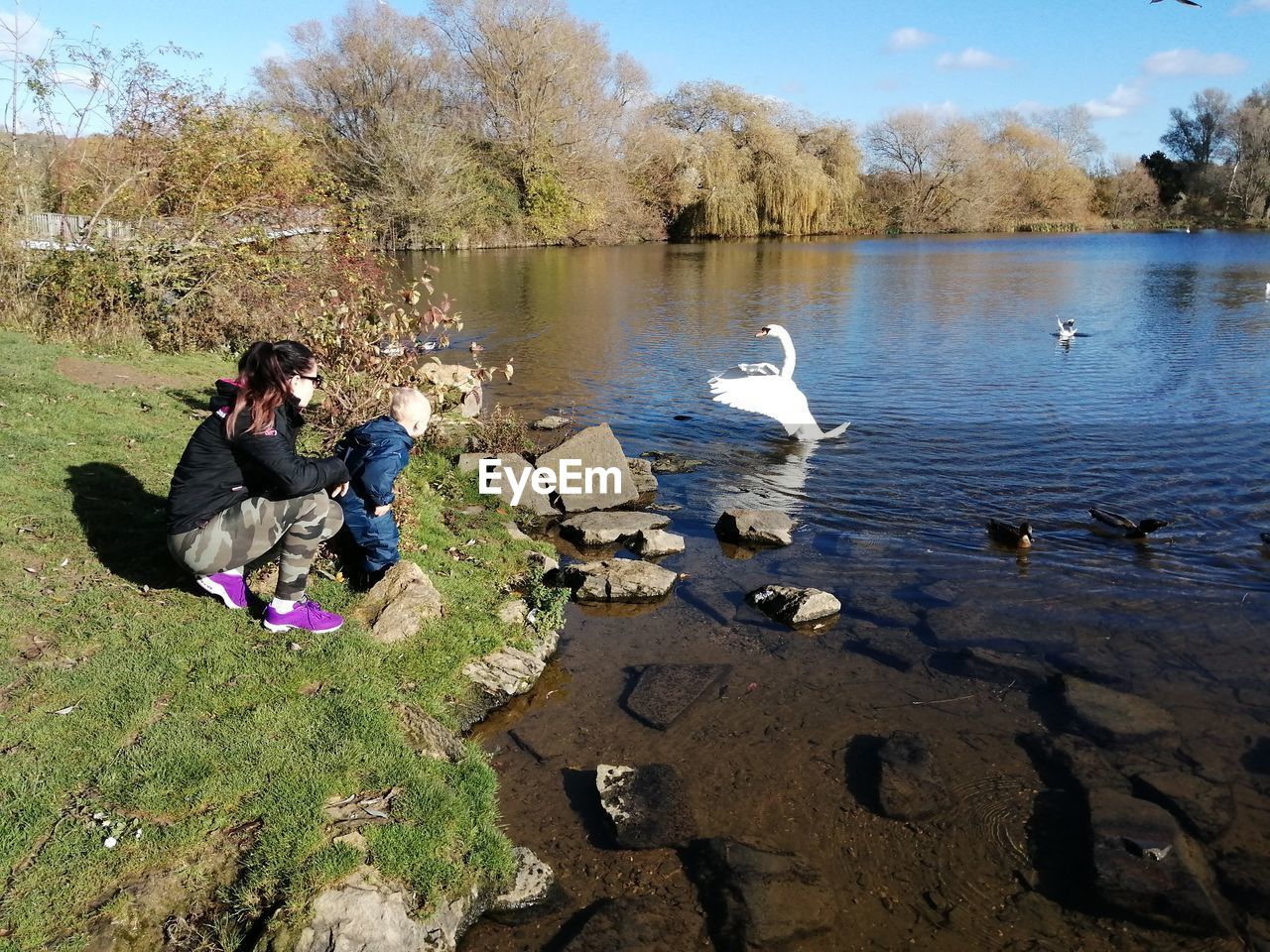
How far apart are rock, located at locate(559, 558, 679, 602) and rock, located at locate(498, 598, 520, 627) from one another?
69cm

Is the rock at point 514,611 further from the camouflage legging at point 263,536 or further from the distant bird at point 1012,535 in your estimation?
the distant bird at point 1012,535

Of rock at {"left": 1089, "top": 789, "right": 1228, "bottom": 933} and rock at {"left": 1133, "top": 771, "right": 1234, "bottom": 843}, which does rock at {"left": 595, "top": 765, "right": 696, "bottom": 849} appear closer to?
rock at {"left": 1089, "top": 789, "right": 1228, "bottom": 933}

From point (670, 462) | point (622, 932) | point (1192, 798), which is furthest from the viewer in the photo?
point (670, 462)

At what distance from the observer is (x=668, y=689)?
603 centimetres

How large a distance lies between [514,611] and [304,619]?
169 centimetres

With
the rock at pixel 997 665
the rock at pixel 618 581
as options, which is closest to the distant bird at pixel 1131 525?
the rock at pixel 997 665

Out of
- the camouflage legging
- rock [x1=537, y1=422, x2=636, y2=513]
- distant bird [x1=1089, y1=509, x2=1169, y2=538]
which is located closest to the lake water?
distant bird [x1=1089, y1=509, x2=1169, y2=538]

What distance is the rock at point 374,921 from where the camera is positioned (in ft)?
11.8

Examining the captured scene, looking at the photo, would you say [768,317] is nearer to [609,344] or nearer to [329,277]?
[609,344]

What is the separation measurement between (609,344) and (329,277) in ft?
24.1

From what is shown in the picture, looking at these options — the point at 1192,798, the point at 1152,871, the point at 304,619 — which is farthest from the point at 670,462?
the point at 1152,871

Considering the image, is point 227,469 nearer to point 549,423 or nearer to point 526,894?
point 526,894

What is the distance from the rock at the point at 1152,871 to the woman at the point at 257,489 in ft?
15.5

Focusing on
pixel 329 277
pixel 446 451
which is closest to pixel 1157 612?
pixel 446 451
